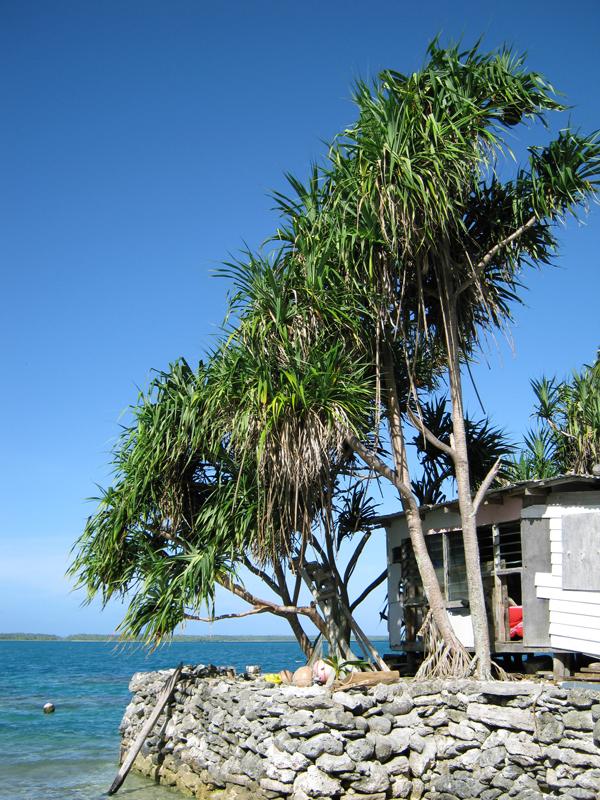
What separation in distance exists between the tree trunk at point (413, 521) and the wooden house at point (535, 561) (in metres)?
0.56

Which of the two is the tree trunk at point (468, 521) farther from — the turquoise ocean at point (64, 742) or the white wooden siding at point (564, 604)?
the turquoise ocean at point (64, 742)

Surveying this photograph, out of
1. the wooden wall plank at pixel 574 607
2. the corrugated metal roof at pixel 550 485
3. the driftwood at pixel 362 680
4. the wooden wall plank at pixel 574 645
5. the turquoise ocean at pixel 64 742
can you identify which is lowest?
the turquoise ocean at pixel 64 742

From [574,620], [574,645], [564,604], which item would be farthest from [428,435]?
[574,645]

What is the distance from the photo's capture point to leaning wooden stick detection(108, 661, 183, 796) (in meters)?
8.95

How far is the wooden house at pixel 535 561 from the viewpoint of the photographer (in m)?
6.84

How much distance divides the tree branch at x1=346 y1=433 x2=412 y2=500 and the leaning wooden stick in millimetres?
3794

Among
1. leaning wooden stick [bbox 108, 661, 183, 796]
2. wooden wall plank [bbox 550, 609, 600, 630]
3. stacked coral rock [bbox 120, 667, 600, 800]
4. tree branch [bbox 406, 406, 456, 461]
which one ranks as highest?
tree branch [bbox 406, 406, 456, 461]

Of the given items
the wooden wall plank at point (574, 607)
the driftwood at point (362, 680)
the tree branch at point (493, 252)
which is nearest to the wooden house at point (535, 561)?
the wooden wall plank at point (574, 607)

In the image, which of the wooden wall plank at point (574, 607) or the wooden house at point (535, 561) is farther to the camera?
the wooden house at point (535, 561)

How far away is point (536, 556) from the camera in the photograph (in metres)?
7.37

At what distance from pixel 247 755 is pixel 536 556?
3.62m

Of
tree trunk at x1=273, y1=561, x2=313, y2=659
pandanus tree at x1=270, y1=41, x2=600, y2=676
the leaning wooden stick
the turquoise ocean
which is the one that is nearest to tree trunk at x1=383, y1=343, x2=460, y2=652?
pandanus tree at x1=270, y1=41, x2=600, y2=676

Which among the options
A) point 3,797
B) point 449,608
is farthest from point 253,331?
point 3,797

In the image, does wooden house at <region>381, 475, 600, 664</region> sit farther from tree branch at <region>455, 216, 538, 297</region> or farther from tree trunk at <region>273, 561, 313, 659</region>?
tree branch at <region>455, 216, 538, 297</region>
